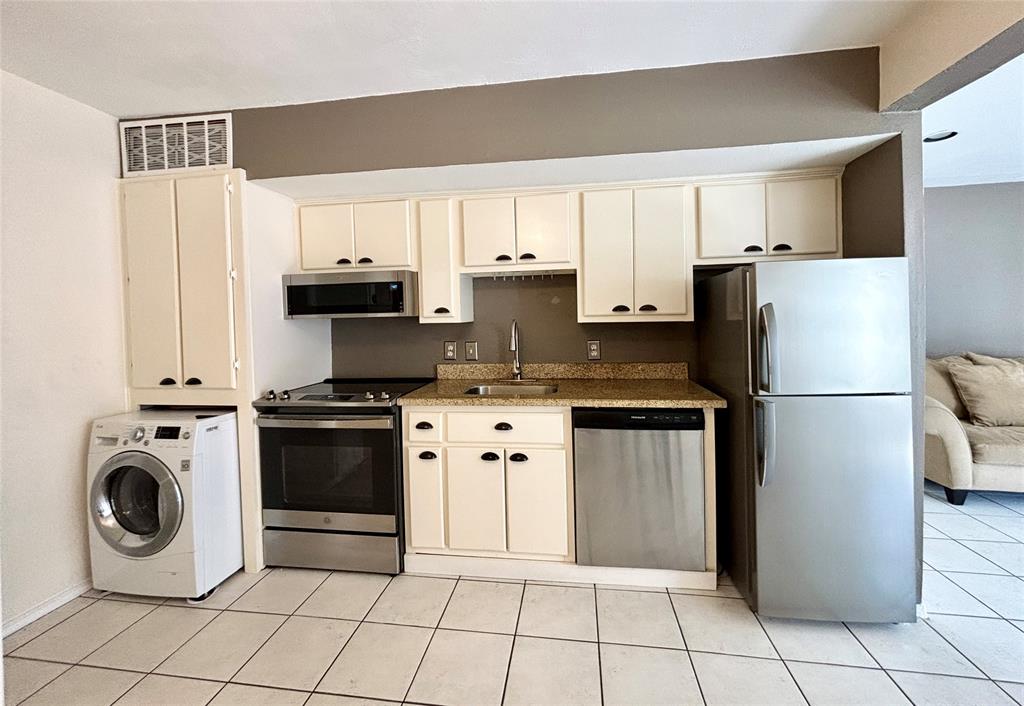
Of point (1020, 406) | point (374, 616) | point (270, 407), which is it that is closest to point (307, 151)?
point (270, 407)

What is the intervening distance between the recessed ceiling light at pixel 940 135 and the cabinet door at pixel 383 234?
3.29 metres

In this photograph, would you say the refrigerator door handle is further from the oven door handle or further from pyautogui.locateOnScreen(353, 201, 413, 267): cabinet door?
pyautogui.locateOnScreen(353, 201, 413, 267): cabinet door

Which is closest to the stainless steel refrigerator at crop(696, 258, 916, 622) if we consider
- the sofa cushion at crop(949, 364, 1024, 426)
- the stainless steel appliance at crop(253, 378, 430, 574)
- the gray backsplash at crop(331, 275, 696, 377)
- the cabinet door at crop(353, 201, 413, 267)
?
the gray backsplash at crop(331, 275, 696, 377)

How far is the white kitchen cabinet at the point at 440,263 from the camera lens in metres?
2.98

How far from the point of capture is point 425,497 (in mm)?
2668

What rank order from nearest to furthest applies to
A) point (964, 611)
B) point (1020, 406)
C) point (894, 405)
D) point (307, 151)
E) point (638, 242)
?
1. point (894, 405)
2. point (964, 611)
3. point (307, 151)
4. point (638, 242)
5. point (1020, 406)

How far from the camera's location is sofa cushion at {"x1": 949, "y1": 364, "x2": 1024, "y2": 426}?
11.3 feet

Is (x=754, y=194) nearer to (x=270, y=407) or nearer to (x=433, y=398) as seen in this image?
(x=433, y=398)

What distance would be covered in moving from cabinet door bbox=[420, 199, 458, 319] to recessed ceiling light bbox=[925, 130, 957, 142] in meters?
3.05

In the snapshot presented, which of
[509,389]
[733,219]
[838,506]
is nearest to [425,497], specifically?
[509,389]

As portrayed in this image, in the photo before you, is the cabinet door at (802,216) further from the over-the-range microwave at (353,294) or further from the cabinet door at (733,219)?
the over-the-range microwave at (353,294)

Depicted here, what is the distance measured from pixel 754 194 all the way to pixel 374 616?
288 cm

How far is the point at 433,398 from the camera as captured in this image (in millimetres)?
2639

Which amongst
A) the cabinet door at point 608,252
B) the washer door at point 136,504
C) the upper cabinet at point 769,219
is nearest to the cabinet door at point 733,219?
the upper cabinet at point 769,219
